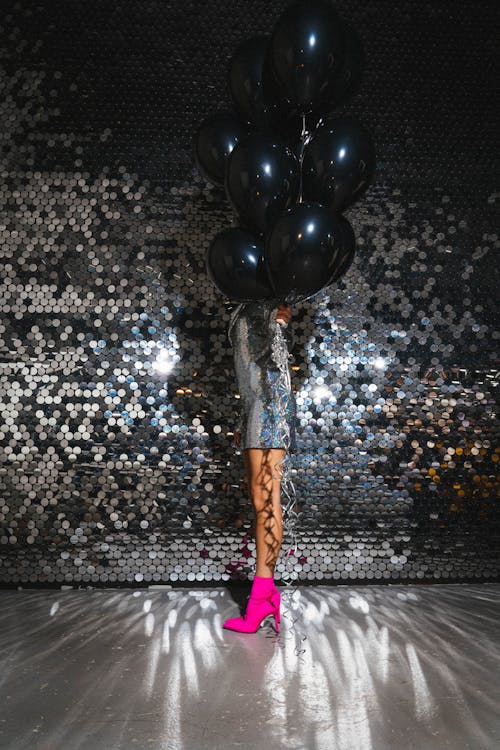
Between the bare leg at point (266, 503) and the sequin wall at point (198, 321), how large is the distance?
57 cm

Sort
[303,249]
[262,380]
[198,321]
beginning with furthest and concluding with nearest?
1. [198,321]
2. [262,380]
3. [303,249]

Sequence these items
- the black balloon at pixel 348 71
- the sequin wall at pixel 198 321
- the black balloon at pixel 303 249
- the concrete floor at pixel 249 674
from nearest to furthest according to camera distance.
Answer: the concrete floor at pixel 249 674 → the black balloon at pixel 303 249 → the black balloon at pixel 348 71 → the sequin wall at pixel 198 321

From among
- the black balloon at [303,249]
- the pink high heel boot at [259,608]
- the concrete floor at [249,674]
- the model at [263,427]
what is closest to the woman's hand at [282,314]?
the model at [263,427]

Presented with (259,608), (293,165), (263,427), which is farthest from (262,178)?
(259,608)

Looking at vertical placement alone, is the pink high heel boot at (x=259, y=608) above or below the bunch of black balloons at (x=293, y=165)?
below

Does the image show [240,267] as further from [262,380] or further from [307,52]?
[307,52]

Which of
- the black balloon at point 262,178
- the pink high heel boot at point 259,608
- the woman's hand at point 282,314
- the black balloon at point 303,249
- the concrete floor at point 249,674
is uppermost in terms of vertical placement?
the black balloon at point 262,178

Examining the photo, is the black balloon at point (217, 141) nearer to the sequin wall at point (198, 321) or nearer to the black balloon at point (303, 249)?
the black balloon at point (303, 249)

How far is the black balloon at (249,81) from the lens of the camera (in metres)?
1.96

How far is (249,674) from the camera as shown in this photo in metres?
1.58

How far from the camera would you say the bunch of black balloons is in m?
1.77

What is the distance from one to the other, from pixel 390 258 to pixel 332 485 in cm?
99

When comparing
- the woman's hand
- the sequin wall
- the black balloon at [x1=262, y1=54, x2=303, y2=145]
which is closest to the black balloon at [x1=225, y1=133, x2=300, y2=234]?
the black balloon at [x1=262, y1=54, x2=303, y2=145]

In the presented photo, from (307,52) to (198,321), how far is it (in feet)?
3.88
